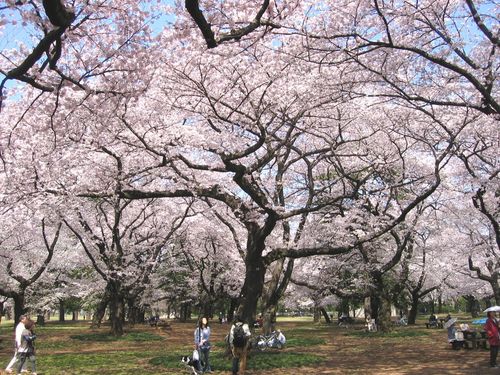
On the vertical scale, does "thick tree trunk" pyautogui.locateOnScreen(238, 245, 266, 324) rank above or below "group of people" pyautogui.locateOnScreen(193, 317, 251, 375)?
above

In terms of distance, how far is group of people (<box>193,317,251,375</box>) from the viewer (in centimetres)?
1128

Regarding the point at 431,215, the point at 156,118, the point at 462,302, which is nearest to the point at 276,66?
the point at 156,118

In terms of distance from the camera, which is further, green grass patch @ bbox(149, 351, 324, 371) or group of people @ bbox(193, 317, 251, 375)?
green grass patch @ bbox(149, 351, 324, 371)

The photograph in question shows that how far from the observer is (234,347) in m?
11.3

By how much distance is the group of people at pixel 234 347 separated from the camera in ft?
37.0

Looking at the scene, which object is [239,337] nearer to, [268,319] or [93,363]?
[93,363]

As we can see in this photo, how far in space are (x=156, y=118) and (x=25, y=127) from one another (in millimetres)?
3998

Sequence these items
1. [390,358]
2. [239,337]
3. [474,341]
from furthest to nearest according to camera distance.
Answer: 1. [474,341]
2. [390,358]
3. [239,337]

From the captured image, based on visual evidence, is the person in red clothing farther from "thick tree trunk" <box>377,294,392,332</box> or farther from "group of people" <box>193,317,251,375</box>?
"thick tree trunk" <box>377,294,392,332</box>

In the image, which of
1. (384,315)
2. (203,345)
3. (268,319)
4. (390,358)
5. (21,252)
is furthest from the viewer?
(21,252)

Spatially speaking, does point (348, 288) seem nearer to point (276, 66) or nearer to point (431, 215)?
point (431, 215)

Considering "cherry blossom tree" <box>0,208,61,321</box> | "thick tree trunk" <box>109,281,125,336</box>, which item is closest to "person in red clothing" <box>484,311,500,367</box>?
"cherry blossom tree" <box>0,208,61,321</box>

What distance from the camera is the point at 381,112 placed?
51.1 ft

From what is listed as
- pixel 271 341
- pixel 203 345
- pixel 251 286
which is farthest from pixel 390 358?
pixel 203 345
